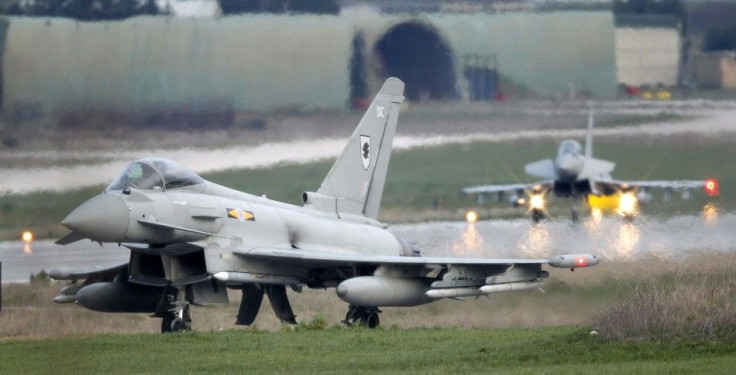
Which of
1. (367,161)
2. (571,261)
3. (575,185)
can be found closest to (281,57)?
(367,161)

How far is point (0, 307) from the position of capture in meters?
24.8

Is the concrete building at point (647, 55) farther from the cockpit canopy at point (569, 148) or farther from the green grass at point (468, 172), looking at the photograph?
the cockpit canopy at point (569, 148)

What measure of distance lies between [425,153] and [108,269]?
30.7ft

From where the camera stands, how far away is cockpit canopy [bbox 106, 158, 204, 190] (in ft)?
65.1

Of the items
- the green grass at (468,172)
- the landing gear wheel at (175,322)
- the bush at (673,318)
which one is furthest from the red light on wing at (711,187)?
the landing gear wheel at (175,322)

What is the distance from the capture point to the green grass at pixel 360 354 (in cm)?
1488

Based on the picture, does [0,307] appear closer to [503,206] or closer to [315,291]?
[315,291]

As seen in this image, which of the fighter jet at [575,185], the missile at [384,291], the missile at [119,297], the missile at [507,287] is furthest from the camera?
the fighter jet at [575,185]

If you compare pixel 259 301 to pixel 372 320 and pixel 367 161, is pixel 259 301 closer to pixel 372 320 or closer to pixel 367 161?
pixel 372 320

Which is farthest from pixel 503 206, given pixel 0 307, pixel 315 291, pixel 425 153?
pixel 0 307

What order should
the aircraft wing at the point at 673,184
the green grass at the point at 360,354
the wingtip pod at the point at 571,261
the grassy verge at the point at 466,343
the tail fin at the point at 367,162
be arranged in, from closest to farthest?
the green grass at the point at 360,354, the grassy verge at the point at 466,343, the wingtip pod at the point at 571,261, the tail fin at the point at 367,162, the aircraft wing at the point at 673,184

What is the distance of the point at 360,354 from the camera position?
→ 1636 centimetres

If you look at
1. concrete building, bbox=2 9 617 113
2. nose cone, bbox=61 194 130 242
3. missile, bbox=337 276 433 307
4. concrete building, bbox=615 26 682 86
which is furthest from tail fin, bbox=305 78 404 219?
concrete building, bbox=615 26 682 86

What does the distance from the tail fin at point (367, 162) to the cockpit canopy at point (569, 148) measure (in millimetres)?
10281
